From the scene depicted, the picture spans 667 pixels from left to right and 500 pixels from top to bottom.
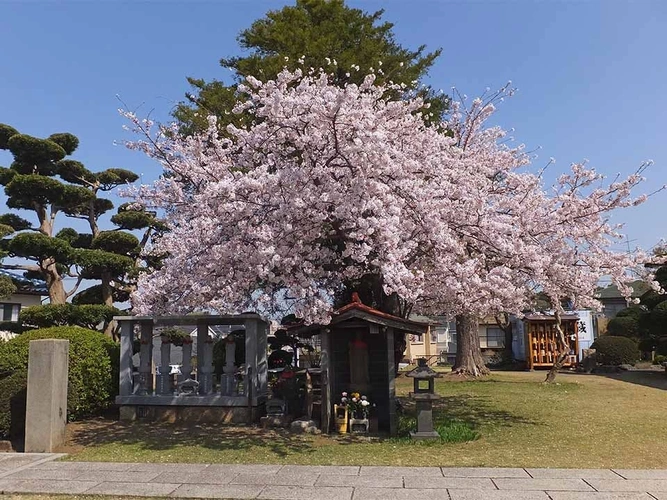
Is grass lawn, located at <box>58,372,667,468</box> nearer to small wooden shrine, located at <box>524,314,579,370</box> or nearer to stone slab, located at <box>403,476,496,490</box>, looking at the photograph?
stone slab, located at <box>403,476,496,490</box>

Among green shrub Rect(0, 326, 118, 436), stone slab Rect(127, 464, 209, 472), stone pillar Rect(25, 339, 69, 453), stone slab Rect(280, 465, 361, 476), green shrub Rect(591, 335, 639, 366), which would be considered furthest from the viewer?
green shrub Rect(591, 335, 639, 366)

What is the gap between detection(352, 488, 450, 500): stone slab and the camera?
6.23m

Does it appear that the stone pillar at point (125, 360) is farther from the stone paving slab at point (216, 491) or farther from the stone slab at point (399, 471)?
the stone slab at point (399, 471)

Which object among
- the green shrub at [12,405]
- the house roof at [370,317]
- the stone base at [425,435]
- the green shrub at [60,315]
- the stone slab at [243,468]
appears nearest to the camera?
the stone slab at [243,468]

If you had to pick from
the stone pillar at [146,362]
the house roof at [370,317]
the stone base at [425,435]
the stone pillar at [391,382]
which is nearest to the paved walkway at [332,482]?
the stone base at [425,435]

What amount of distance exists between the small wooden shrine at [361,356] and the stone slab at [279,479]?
2744mm

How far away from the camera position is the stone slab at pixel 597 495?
610cm

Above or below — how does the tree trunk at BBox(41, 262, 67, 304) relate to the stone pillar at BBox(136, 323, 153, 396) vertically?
above

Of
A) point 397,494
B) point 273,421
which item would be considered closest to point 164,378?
point 273,421

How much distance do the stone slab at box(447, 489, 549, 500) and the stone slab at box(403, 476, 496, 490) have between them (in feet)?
0.54

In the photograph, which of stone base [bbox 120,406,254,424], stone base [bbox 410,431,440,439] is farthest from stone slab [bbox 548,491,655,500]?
stone base [bbox 120,406,254,424]

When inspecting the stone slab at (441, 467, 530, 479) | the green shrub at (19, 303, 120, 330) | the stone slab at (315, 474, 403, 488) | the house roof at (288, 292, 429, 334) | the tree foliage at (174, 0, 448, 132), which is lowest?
the stone slab at (441, 467, 530, 479)

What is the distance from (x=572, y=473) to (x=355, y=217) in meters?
4.56

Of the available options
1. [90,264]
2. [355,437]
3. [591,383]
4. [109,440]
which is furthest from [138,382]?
[591,383]
